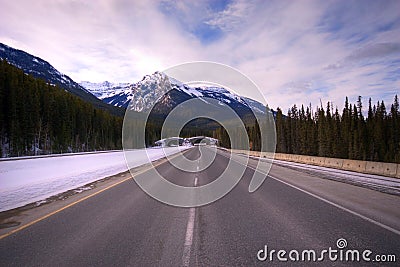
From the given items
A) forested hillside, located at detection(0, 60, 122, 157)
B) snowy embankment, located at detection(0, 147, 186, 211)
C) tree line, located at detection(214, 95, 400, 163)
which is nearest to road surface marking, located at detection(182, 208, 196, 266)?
snowy embankment, located at detection(0, 147, 186, 211)

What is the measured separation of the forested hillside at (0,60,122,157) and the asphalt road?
53.6 metres

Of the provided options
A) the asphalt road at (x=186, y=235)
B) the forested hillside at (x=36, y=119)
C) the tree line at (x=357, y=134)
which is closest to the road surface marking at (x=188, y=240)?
the asphalt road at (x=186, y=235)

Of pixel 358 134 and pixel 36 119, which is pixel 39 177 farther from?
pixel 358 134

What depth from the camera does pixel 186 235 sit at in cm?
516

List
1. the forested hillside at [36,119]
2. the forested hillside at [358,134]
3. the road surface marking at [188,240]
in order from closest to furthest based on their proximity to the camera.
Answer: the road surface marking at [188,240] < the forested hillside at [36,119] < the forested hillside at [358,134]

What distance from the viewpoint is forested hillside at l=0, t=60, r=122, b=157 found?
51812 millimetres

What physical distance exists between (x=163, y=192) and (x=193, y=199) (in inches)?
68.1

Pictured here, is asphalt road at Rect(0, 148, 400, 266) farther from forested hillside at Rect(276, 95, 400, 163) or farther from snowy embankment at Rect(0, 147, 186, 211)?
forested hillside at Rect(276, 95, 400, 163)

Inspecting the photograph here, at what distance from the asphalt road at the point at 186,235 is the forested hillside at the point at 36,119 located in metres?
53.6

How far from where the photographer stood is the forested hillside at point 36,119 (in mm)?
51812

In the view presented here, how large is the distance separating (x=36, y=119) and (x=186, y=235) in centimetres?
6229

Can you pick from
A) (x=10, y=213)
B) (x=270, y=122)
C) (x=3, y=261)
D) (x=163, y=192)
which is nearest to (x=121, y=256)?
(x=3, y=261)

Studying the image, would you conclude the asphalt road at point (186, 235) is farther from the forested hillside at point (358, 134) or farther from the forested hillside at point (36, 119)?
the forested hillside at point (358, 134)

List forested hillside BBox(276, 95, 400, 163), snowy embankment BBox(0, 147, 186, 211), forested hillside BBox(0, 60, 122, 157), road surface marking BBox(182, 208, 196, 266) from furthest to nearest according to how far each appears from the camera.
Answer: forested hillside BBox(276, 95, 400, 163) → forested hillside BBox(0, 60, 122, 157) → snowy embankment BBox(0, 147, 186, 211) → road surface marking BBox(182, 208, 196, 266)
